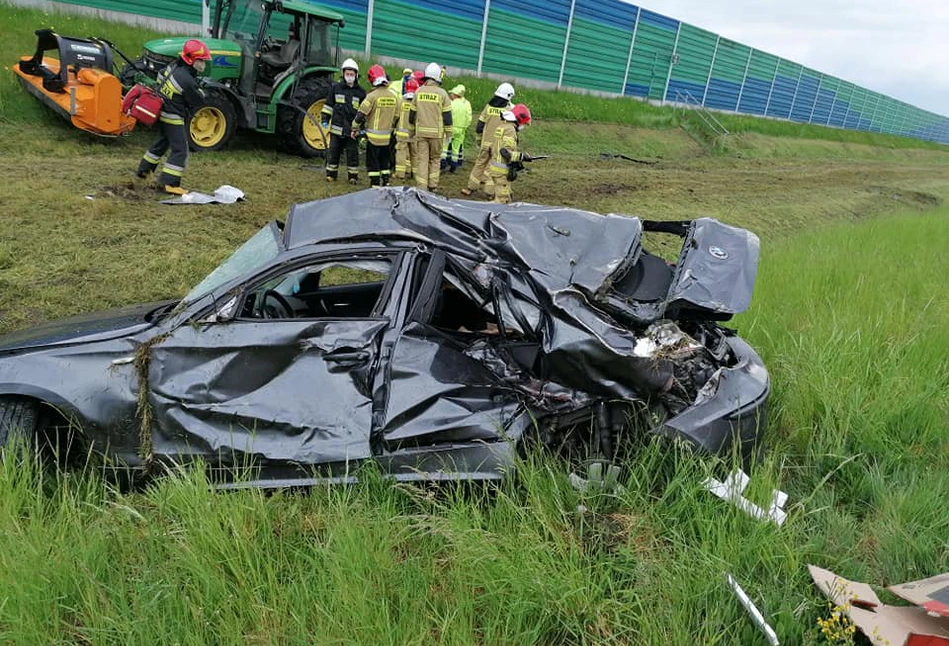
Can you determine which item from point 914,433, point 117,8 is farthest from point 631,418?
point 117,8

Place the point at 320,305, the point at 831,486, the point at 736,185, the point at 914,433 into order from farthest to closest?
the point at 736,185
the point at 320,305
the point at 914,433
the point at 831,486

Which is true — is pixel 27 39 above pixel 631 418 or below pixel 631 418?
above

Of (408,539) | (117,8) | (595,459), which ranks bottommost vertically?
(408,539)

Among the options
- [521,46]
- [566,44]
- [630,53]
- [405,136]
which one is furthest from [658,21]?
[405,136]

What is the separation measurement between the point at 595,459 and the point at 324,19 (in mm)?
9756

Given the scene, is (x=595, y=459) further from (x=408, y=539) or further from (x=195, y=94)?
(x=195, y=94)

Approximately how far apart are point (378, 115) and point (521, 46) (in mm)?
12239

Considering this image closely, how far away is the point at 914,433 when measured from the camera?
370cm

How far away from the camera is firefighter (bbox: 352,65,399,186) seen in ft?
31.6

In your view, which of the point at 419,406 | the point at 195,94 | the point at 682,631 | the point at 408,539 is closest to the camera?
the point at 682,631

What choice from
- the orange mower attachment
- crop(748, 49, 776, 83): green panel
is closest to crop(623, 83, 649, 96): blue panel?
crop(748, 49, 776, 83): green panel

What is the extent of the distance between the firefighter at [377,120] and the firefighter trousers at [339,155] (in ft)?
0.83

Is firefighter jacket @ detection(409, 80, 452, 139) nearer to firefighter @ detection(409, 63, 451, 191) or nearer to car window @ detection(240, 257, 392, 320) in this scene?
firefighter @ detection(409, 63, 451, 191)

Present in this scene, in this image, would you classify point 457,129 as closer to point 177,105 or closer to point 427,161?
point 427,161
